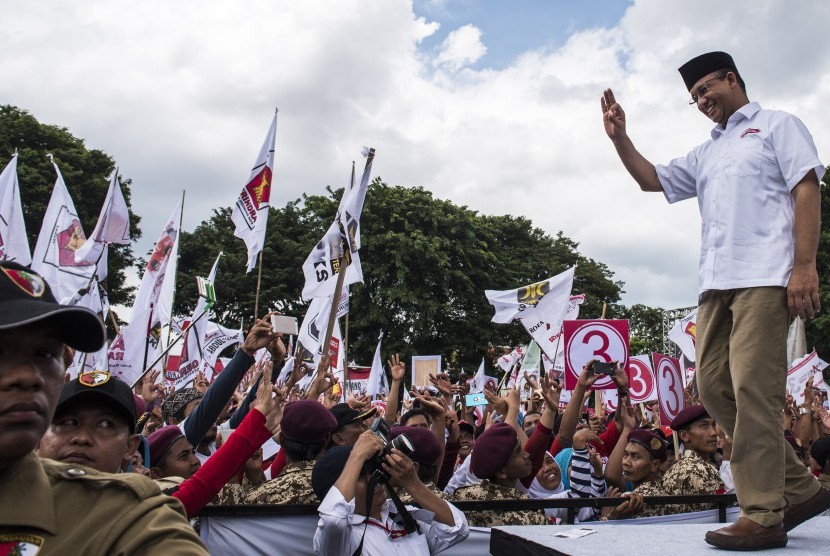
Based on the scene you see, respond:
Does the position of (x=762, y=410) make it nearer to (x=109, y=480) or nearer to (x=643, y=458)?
(x=109, y=480)

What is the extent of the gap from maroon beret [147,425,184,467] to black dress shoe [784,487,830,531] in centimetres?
299

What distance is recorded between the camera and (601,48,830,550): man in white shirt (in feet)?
10.3

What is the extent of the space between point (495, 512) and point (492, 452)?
374mm

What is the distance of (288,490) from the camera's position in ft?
14.6

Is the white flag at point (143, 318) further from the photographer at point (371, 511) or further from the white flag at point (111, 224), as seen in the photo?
the photographer at point (371, 511)

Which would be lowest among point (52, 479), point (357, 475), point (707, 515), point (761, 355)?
point (707, 515)

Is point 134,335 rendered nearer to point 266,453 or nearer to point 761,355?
point 266,453

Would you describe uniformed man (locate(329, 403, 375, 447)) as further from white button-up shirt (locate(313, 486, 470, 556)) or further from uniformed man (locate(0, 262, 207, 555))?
uniformed man (locate(0, 262, 207, 555))

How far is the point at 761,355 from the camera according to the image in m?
3.17

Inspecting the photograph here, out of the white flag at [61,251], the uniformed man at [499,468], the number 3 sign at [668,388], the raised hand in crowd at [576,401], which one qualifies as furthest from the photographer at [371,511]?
the white flag at [61,251]

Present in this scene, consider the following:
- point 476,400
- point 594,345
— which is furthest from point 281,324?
point 594,345

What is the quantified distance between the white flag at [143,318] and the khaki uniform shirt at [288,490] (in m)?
5.11

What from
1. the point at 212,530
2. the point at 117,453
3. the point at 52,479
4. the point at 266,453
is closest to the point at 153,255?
the point at 266,453

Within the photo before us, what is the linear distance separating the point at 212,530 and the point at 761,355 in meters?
2.70
